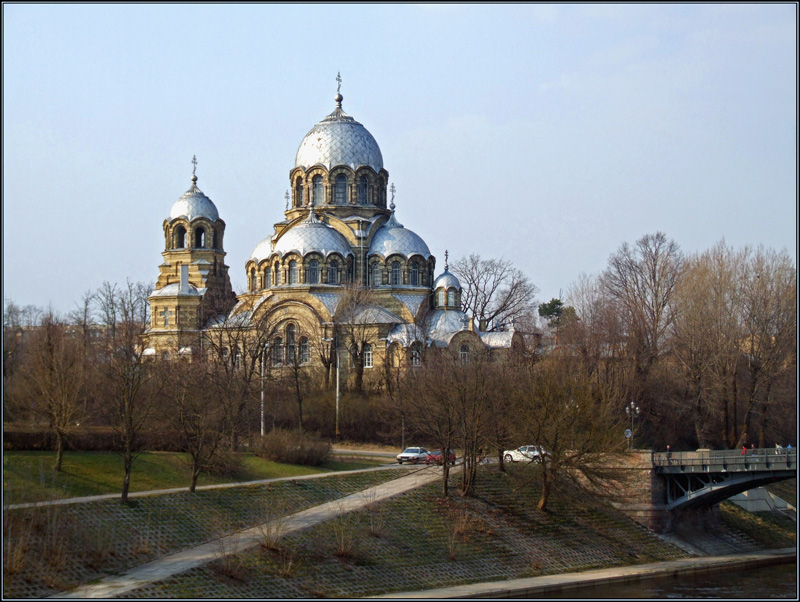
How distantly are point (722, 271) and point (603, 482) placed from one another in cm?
1311

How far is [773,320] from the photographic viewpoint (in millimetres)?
42281

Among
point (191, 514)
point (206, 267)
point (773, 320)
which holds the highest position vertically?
point (206, 267)

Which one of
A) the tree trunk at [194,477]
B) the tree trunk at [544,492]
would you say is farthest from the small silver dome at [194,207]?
→ the tree trunk at [194,477]

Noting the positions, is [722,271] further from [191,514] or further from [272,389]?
[191,514]

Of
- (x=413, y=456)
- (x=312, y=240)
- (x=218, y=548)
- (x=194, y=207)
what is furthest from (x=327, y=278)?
(x=218, y=548)

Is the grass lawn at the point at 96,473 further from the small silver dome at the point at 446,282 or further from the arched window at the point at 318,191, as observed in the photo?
the arched window at the point at 318,191

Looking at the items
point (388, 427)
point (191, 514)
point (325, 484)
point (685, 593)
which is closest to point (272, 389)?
point (388, 427)

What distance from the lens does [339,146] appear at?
56.3 metres

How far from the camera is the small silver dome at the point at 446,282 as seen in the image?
2192 inches

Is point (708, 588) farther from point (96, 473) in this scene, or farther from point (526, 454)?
point (96, 473)

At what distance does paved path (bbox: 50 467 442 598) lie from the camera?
21906 mm

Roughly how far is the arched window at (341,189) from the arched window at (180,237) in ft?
28.4

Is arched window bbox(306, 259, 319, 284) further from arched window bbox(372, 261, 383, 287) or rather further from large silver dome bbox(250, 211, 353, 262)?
arched window bbox(372, 261, 383, 287)

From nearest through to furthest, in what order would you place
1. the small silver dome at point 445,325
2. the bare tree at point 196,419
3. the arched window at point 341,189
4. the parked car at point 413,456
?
1. the bare tree at point 196,419
2. the parked car at point 413,456
3. the small silver dome at point 445,325
4. the arched window at point 341,189
